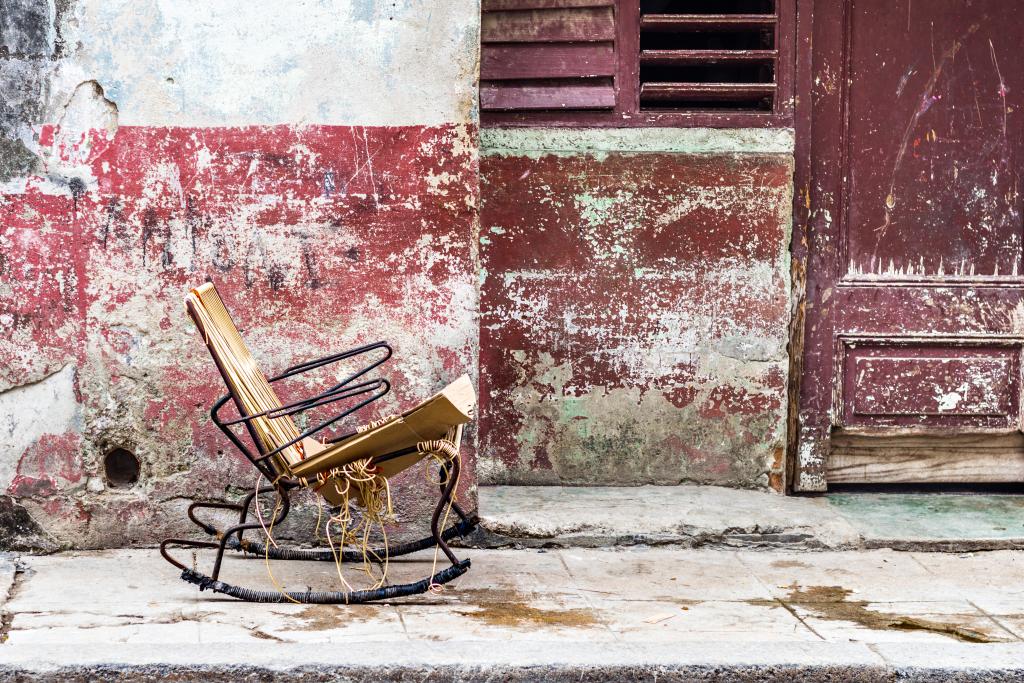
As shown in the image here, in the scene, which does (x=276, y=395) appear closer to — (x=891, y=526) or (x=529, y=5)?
(x=529, y=5)

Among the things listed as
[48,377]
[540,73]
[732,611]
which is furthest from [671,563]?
[48,377]

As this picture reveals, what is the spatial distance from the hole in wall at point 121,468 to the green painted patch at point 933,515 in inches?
118

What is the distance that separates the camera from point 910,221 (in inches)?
215

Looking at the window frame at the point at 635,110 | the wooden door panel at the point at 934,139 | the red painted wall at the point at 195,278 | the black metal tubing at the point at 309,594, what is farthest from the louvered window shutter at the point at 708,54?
the black metal tubing at the point at 309,594

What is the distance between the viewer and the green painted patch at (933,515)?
16.5 ft

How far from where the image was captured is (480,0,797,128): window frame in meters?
5.30

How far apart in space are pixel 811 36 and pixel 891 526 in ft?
7.22

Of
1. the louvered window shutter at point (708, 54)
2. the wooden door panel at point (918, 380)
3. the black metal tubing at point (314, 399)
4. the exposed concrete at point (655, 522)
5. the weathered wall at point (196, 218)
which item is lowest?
the exposed concrete at point (655, 522)

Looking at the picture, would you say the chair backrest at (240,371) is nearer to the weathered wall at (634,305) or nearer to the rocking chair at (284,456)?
the rocking chair at (284,456)

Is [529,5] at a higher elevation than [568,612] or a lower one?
higher

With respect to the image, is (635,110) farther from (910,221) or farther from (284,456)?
(284,456)

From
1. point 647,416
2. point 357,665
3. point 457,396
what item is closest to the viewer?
point 357,665

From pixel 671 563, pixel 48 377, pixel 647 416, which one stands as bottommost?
pixel 671 563

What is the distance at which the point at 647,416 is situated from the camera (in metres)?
5.45
